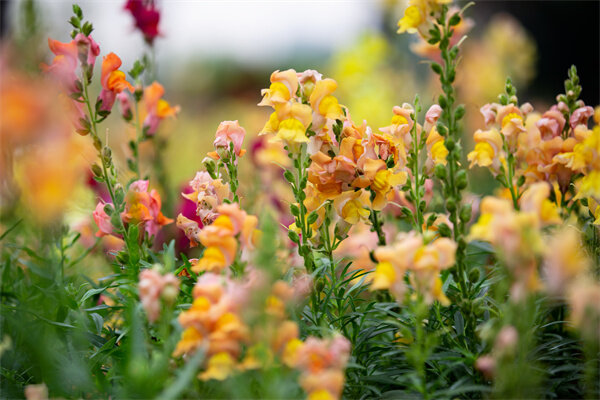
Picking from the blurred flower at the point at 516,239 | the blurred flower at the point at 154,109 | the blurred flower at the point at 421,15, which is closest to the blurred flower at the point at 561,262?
the blurred flower at the point at 516,239

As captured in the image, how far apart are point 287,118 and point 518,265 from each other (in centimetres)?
62

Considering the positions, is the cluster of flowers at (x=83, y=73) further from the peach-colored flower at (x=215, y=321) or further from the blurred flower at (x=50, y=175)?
the peach-colored flower at (x=215, y=321)

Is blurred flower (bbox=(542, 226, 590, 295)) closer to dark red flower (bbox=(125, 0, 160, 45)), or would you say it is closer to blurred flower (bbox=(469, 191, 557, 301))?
blurred flower (bbox=(469, 191, 557, 301))

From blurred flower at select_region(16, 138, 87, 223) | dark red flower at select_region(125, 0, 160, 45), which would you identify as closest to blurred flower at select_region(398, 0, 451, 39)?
blurred flower at select_region(16, 138, 87, 223)

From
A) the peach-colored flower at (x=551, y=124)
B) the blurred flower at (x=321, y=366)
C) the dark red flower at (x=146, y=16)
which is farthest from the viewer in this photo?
the dark red flower at (x=146, y=16)

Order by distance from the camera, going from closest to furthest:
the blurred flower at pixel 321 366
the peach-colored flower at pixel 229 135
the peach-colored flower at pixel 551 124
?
the blurred flower at pixel 321 366
the peach-colored flower at pixel 229 135
the peach-colored flower at pixel 551 124

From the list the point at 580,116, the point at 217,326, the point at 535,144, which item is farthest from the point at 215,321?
the point at 580,116

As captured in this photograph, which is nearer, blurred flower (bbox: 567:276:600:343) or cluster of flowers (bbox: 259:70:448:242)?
blurred flower (bbox: 567:276:600:343)

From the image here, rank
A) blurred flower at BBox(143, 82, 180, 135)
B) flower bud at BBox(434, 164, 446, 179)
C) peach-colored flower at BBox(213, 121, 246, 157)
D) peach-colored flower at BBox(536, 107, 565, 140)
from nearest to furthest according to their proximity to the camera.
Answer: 1. flower bud at BBox(434, 164, 446, 179)
2. peach-colored flower at BBox(213, 121, 246, 157)
3. peach-colored flower at BBox(536, 107, 565, 140)
4. blurred flower at BBox(143, 82, 180, 135)

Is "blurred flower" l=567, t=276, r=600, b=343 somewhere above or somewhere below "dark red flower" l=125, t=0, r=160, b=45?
below

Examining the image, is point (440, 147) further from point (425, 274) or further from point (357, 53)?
point (357, 53)

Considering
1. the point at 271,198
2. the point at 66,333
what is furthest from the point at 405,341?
the point at 271,198

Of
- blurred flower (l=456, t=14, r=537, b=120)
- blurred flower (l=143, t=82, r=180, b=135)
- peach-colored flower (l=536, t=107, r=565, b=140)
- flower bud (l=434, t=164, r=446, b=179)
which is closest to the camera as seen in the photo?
flower bud (l=434, t=164, r=446, b=179)

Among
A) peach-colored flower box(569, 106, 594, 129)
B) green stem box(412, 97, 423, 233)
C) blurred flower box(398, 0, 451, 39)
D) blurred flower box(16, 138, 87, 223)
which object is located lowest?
blurred flower box(16, 138, 87, 223)
